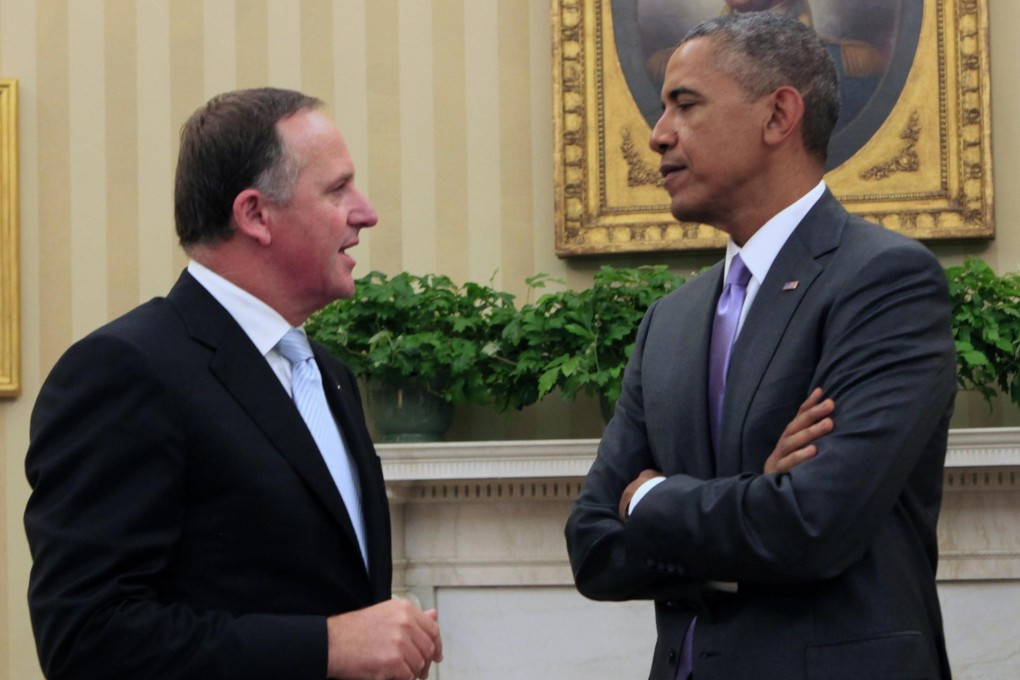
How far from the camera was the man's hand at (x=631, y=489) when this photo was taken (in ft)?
6.73

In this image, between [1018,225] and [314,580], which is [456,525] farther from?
[314,580]

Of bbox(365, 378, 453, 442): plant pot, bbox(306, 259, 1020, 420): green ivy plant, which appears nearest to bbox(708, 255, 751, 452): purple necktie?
bbox(306, 259, 1020, 420): green ivy plant

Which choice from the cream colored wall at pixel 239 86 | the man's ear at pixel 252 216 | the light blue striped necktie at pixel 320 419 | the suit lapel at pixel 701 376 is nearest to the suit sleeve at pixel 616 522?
the suit lapel at pixel 701 376

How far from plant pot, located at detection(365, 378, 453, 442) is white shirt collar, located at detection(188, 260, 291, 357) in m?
2.29

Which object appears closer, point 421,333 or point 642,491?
point 642,491

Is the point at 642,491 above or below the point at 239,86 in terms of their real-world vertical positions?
below

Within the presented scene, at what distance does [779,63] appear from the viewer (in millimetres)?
2133

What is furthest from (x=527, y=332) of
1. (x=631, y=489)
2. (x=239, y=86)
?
(x=631, y=489)

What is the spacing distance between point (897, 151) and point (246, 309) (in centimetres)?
278

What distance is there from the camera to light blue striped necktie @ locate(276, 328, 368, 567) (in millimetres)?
1859

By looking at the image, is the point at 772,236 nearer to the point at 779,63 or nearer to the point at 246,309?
the point at 779,63

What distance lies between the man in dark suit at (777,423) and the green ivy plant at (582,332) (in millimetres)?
1751

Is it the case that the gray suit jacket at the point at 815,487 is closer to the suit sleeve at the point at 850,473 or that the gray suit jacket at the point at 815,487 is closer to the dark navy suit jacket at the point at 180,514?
the suit sleeve at the point at 850,473

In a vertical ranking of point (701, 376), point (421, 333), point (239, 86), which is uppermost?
point (239, 86)
